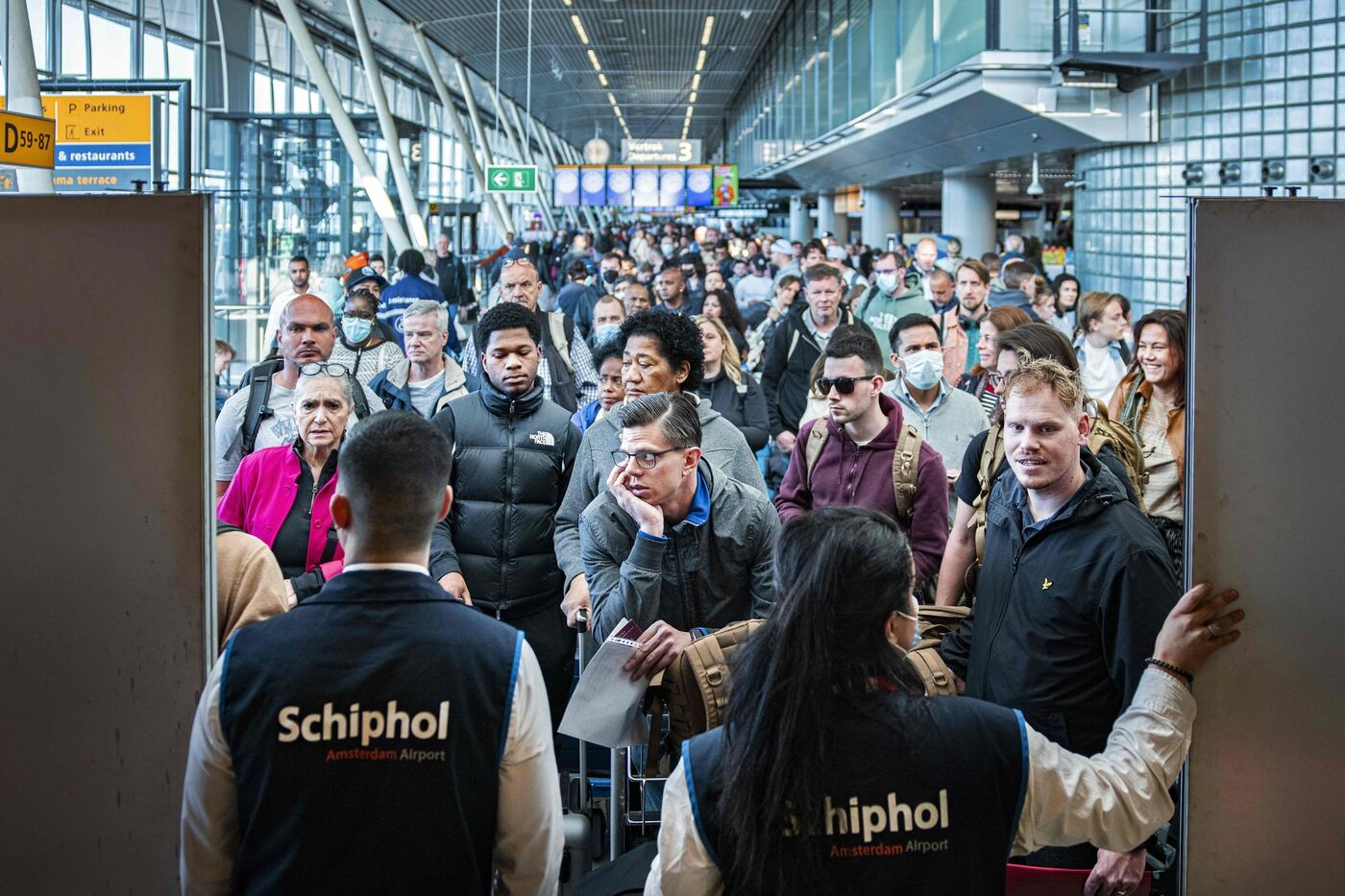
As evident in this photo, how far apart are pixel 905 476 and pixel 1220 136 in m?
10.7

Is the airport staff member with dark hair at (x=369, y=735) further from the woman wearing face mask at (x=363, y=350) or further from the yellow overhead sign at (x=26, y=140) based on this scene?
the yellow overhead sign at (x=26, y=140)

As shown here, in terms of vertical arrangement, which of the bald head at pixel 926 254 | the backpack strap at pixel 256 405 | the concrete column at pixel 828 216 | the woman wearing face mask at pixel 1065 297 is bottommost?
the backpack strap at pixel 256 405

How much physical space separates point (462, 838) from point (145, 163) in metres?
10.5

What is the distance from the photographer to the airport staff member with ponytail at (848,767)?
2.12 m

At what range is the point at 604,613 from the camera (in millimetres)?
3717

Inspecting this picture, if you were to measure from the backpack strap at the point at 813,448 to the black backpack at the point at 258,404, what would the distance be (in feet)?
5.92

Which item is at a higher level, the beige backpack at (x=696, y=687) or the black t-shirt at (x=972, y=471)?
the black t-shirt at (x=972, y=471)

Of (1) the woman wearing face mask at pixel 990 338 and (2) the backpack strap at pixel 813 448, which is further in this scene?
(1) the woman wearing face mask at pixel 990 338

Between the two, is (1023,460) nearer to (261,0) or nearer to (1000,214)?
(261,0)

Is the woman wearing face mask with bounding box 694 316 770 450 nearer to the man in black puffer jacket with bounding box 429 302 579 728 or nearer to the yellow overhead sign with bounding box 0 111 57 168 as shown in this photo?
the man in black puffer jacket with bounding box 429 302 579 728

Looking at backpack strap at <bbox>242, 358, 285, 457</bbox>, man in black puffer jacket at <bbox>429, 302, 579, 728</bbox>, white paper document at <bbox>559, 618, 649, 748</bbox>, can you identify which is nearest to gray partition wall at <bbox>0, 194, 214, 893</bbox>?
white paper document at <bbox>559, 618, 649, 748</bbox>

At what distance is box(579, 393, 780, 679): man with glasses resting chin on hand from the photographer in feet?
11.8

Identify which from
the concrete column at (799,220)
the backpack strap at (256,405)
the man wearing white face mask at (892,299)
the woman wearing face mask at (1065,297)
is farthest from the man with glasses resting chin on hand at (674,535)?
the concrete column at (799,220)

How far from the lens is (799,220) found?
47469 mm
